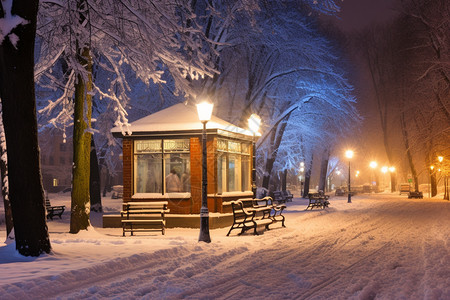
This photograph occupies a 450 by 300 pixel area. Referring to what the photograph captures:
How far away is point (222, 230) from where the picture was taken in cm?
1638

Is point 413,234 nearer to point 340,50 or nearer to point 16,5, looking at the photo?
point 16,5

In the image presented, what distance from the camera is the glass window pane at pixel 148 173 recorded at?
1842 centimetres

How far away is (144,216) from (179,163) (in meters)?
3.59

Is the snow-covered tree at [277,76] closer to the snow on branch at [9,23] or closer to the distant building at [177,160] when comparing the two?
the distant building at [177,160]

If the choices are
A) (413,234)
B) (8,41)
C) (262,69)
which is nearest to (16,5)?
(8,41)

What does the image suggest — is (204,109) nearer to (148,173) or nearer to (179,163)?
(179,163)

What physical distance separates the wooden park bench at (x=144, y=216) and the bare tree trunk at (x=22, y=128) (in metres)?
5.78

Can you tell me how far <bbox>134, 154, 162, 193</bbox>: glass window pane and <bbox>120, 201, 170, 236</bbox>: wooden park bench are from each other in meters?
1.61

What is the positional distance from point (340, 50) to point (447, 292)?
29.6 meters

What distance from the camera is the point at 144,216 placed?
51.5 feet

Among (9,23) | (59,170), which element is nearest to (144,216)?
(9,23)

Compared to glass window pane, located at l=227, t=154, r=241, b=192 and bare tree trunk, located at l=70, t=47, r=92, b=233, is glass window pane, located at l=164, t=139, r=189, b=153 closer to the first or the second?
glass window pane, located at l=227, t=154, r=241, b=192

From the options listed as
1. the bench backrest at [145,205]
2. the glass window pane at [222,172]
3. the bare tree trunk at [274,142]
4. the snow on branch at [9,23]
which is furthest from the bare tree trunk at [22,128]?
the bare tree trunk at [274,142]

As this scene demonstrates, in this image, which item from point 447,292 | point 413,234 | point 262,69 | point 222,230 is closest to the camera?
point 447,292
